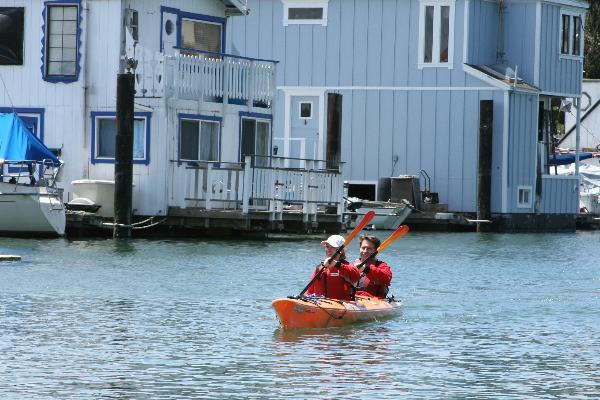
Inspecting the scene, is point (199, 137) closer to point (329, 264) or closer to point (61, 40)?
point (61, 40)

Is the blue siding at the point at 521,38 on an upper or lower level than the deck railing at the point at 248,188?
upper

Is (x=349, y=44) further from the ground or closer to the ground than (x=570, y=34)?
closer to the ground

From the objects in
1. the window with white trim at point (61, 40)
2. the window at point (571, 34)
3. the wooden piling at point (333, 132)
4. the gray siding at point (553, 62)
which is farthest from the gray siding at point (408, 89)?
the window with white trim at point (61, 40)

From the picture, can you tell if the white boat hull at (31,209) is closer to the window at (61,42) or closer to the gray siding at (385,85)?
the window at (61,42)

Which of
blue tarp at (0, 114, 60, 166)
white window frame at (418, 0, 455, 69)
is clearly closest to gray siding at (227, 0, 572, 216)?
white window frame at (418, 0, 455, 69)

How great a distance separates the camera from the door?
52.1 meters

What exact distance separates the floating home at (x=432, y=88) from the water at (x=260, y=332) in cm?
1360

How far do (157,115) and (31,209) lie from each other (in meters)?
4.52

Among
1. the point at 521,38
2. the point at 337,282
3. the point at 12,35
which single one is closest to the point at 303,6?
the point at 521,38

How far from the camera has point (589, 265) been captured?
37.7 meters

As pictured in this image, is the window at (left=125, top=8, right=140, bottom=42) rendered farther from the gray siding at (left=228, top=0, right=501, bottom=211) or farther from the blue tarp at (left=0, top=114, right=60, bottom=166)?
the gray siding at (left=228, top=0, right=501, bottom=211)

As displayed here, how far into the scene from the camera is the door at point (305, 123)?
52.1 meters

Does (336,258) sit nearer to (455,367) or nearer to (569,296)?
(455,367)

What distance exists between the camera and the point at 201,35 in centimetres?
4456
